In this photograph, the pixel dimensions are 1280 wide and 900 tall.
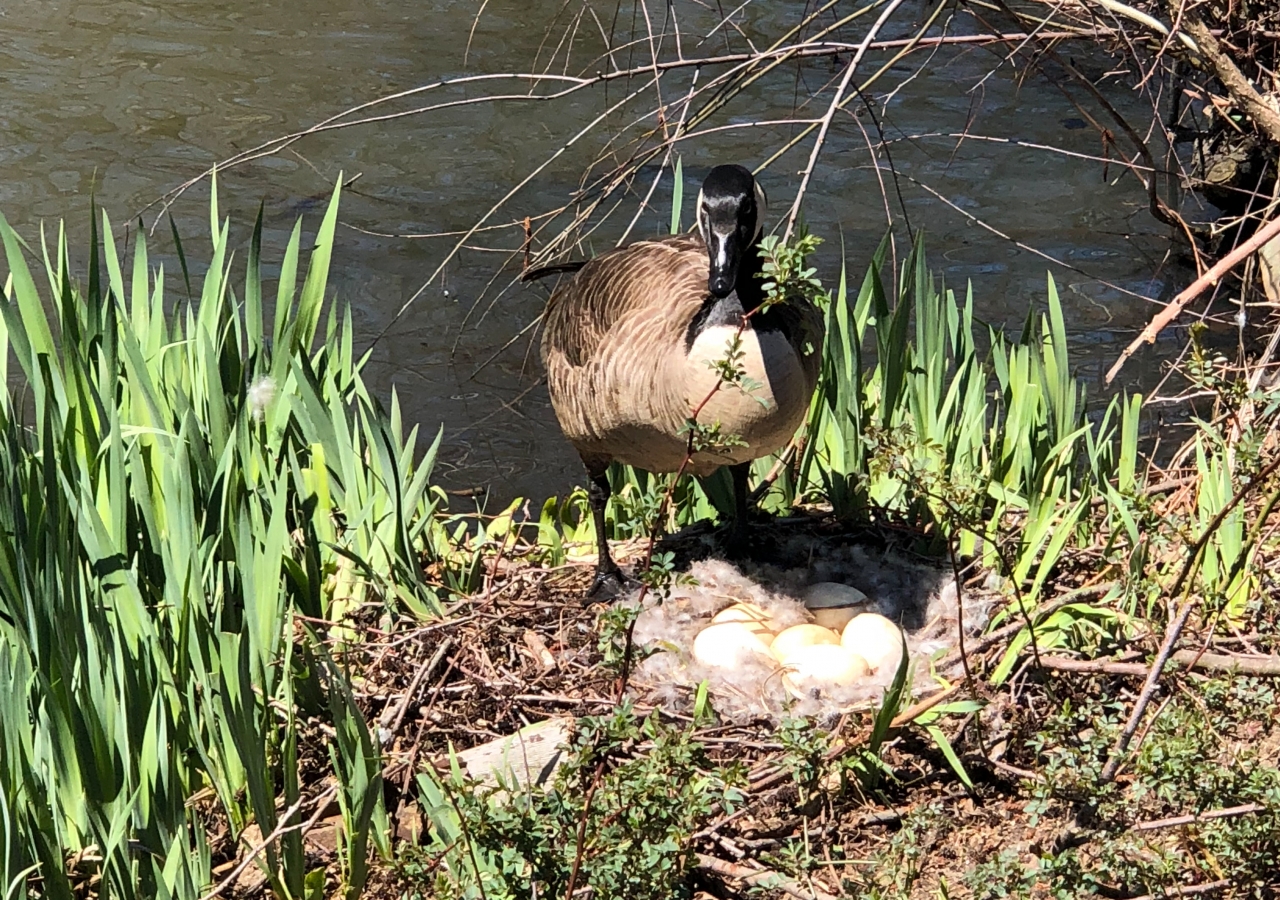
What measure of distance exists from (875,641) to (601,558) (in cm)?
87

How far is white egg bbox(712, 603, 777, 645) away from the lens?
13.0 ft

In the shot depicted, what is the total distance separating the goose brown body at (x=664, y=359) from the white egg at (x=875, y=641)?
53cm

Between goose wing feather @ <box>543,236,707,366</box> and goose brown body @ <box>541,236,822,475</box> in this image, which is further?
goose wing feather @ <box>543,236,707,366</box>

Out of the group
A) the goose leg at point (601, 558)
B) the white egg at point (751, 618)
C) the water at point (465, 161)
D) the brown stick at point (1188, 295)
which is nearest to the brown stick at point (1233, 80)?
the brown stick at point (1188, 295)

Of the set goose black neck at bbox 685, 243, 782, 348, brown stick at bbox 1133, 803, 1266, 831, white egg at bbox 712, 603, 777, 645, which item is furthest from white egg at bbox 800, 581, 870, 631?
brown stick at bbox 1133, 803, 1266, 831

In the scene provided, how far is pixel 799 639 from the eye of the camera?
3.80 m

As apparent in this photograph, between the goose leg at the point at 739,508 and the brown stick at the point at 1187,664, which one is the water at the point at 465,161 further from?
the brown stick at the point at 1187,664

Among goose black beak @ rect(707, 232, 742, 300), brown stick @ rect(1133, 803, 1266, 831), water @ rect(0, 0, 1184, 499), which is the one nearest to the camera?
brown stick @ rect(1133, 803, 1266, 831)

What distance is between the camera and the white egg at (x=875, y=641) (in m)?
3.73

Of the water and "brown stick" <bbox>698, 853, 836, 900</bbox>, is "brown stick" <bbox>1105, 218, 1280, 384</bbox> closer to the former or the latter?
"brown stick" <bbox>698, 853, 836, 900</bbox>

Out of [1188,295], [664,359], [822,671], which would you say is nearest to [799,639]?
[822,671]

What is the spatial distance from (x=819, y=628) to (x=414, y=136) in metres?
5.68

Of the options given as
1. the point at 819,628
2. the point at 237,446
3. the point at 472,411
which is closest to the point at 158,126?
the point at 472,411

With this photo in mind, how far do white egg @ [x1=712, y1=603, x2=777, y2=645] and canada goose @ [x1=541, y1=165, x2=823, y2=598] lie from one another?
31cm
